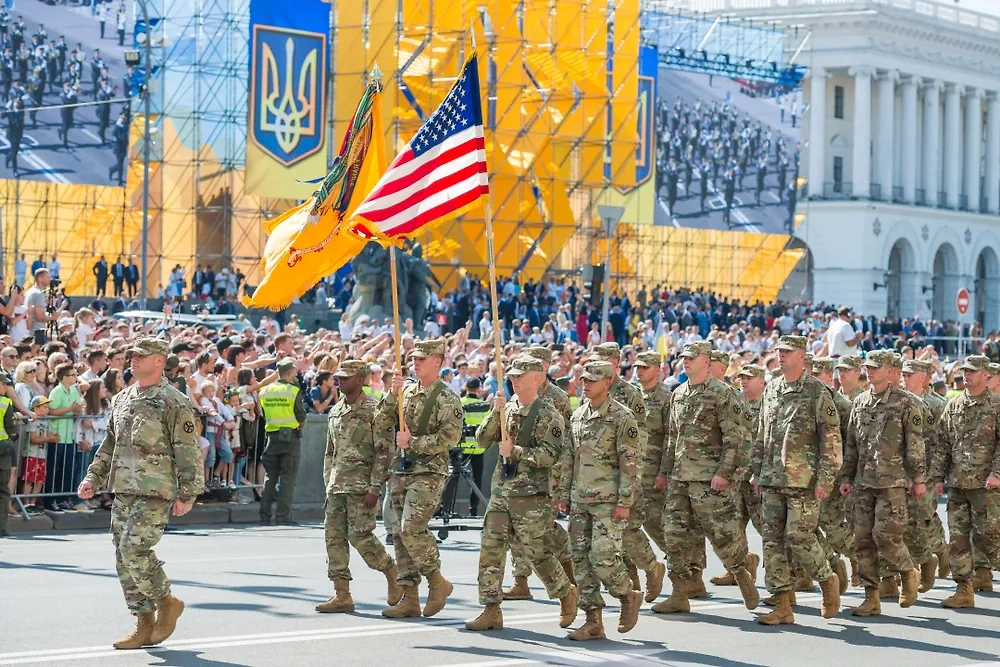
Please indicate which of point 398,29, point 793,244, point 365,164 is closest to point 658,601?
point 365,164

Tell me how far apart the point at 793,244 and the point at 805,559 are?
64552 millimetres

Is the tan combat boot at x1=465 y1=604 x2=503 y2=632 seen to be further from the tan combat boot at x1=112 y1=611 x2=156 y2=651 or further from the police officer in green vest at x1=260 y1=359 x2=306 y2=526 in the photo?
the police officer in green vest at x1=260 y1=359 x2=306 y2=526

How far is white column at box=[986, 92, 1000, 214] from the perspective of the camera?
313 feet

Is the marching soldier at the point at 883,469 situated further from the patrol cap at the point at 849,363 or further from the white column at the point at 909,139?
the white column at the point at 909,139

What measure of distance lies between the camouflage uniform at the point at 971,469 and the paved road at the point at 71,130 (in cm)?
3283

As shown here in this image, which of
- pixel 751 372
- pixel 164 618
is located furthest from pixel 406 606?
pixel 751 372

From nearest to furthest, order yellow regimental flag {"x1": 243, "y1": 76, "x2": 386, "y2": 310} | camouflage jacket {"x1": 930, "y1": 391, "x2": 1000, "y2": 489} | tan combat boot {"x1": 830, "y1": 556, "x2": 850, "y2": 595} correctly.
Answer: tan combat boot {"x1": 830, "y1": 556, "x2": 850, "y2": 595} < yellow regimental flag {"x1": 243, "y1": 76, "x2": 386, "y2": 310} < camouflage jacket {"x1": 930, "y1": 391, "x2": 1000, "y2": 489}

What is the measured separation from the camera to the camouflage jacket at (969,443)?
1404 cm

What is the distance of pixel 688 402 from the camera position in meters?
13.0

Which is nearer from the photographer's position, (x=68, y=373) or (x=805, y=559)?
(x=805, y=559)

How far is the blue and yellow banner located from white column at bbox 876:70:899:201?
47.6 metres

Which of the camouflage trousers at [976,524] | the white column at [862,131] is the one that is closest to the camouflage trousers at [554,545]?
the camouflage trousers at [976,524]

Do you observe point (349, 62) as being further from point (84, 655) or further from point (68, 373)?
point (84, 655)

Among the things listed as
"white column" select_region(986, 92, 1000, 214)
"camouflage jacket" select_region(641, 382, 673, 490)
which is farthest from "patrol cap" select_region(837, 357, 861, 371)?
"white column" select_region(986, 92, 1000, 214)
